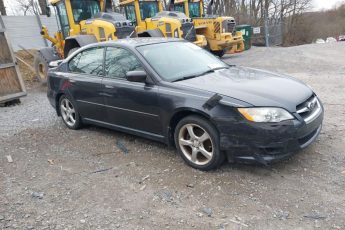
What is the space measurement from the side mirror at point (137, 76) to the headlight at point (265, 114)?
55.6 inches

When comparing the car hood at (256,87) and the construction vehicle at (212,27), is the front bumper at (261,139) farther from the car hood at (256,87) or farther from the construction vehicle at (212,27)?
the construction vehicle at (212,27)

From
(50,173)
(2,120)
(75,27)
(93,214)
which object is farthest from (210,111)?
(75,27)

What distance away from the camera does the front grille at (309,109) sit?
3.67 meters

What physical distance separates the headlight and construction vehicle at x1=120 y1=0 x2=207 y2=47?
9619mm

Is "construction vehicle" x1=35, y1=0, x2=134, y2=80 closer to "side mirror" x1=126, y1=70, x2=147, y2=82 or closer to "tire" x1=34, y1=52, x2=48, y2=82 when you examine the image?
"tire" x1=34, y1=52, x2=48, y2=82

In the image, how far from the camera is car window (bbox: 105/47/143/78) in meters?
4.55

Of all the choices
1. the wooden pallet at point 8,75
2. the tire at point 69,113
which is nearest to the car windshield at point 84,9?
the wooden pallet at point 8,75

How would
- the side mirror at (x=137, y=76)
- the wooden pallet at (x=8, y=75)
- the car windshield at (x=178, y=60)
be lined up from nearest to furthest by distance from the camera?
the side mirror at (x=137, y=76) < the car windshield at (x=178, y=60) < the wooden pallet at (x=8, y=75)

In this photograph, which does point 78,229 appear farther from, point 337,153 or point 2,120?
point 2,120

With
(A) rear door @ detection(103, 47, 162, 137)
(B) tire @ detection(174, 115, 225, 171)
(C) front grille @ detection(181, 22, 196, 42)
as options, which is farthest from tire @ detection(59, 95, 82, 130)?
(C) front grille @ detection(181, 22, 196, 42)

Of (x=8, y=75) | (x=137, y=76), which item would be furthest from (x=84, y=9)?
(x=137, y=76)

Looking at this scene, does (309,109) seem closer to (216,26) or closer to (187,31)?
(187,31)

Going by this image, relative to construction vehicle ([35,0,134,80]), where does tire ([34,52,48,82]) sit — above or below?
below

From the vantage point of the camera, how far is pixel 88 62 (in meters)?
5.38
